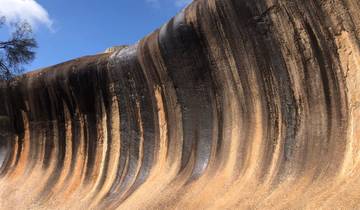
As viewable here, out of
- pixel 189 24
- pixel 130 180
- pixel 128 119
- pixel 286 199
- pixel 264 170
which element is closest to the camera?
pixel 286 199

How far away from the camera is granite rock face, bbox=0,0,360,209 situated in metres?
5.96

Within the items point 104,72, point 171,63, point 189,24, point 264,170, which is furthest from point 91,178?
point 264,170

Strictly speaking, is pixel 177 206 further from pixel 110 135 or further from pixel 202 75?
pixel 110 135

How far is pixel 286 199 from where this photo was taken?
5.63 metres

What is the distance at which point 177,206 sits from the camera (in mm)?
6910

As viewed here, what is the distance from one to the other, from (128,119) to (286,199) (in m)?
4.56

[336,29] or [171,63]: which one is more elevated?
[171,63]

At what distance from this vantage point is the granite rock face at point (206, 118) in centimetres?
596

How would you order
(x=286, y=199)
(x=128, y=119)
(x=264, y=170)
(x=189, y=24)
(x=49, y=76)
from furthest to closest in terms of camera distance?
(x=49, y=76) < (x=128, y=119) < (x=189, y=24) < (x=264, y=170) < (x=286, y=199)

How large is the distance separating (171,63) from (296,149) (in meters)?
2.98

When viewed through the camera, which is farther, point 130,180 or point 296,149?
point 130,180

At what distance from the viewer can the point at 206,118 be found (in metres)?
8.11

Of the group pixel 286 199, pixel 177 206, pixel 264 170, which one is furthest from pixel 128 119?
pixel 286 199

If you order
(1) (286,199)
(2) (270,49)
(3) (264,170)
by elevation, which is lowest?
(1) (286,199)
